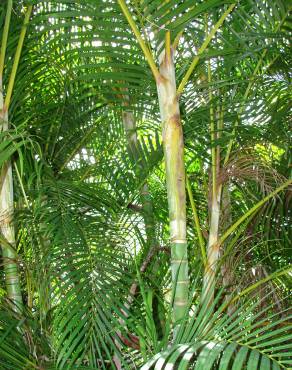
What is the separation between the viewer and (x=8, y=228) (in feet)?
3.66

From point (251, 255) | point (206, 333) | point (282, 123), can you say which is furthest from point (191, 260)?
point (206, 333)

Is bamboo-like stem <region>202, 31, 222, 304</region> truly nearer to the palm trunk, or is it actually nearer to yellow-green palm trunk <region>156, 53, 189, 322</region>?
yellow-green palm trunk <region>156, 53, 189, 322</region>

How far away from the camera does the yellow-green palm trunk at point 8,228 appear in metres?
1.09

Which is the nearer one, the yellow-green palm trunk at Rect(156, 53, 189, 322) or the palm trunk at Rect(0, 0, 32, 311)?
the yellow-green palm trunk at Rect(156, 53, 189, 322)

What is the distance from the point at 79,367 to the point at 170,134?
45cm

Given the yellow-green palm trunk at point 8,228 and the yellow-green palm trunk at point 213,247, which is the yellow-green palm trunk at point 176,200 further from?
the yellow-green palm trunk at point 8,228

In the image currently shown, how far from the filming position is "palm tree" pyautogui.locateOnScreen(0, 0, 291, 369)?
0.88 metres

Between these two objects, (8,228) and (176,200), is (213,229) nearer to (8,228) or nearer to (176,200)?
(176,200)

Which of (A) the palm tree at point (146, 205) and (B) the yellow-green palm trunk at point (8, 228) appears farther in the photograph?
(B) the yellow-green palm trunk at point (8, 228)

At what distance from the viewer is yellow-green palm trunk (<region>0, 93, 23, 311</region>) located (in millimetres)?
1093

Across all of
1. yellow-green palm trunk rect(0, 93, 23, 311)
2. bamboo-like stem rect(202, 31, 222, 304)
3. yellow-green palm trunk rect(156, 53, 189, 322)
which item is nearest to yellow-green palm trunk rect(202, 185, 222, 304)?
bamboo-like stem rect(202, 31, 222, 304)

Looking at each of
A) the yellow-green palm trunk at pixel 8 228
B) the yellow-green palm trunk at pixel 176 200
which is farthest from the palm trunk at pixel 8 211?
the yellow-green palm trunk at pixel 176 200

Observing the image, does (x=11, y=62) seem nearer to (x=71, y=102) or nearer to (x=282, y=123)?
(x=71, y=102)

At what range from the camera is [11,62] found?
127 cm
